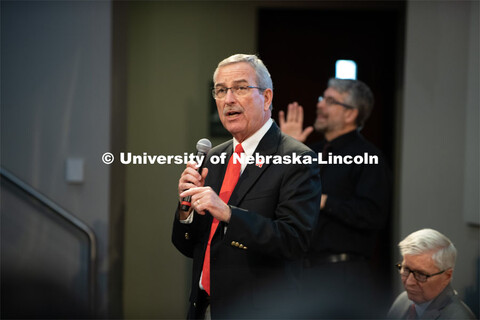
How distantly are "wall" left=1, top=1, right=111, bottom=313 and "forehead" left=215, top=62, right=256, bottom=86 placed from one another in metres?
1.78

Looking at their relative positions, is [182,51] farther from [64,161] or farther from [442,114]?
[442,114]

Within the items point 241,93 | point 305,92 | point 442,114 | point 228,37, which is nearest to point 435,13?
point 442,114

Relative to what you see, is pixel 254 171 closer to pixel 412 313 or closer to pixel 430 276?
pixel 430 276

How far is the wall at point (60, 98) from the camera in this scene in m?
3.43

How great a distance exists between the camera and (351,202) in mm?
2732

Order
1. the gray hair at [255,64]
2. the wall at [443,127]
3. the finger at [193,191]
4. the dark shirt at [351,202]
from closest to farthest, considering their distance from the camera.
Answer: the finger at [193,191] < the gray hair at [255,64] < the dark shirt at [351,202] < the wall at [443,127]

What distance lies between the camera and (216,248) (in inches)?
70.8

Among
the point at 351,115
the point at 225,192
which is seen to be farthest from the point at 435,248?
the point at 225,192

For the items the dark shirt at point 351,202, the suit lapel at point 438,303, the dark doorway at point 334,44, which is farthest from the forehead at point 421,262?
the dark doorway at point 334,44

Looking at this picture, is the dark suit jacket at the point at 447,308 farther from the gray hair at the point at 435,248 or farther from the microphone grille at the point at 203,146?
the microphone grille at the point at 203,146

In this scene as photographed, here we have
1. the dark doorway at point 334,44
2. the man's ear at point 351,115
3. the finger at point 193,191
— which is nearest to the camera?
the finger at point 193,191

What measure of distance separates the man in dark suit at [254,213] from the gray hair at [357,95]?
115 centimetres

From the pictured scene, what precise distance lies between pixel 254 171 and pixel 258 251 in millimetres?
266

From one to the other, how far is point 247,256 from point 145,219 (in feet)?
5.83
